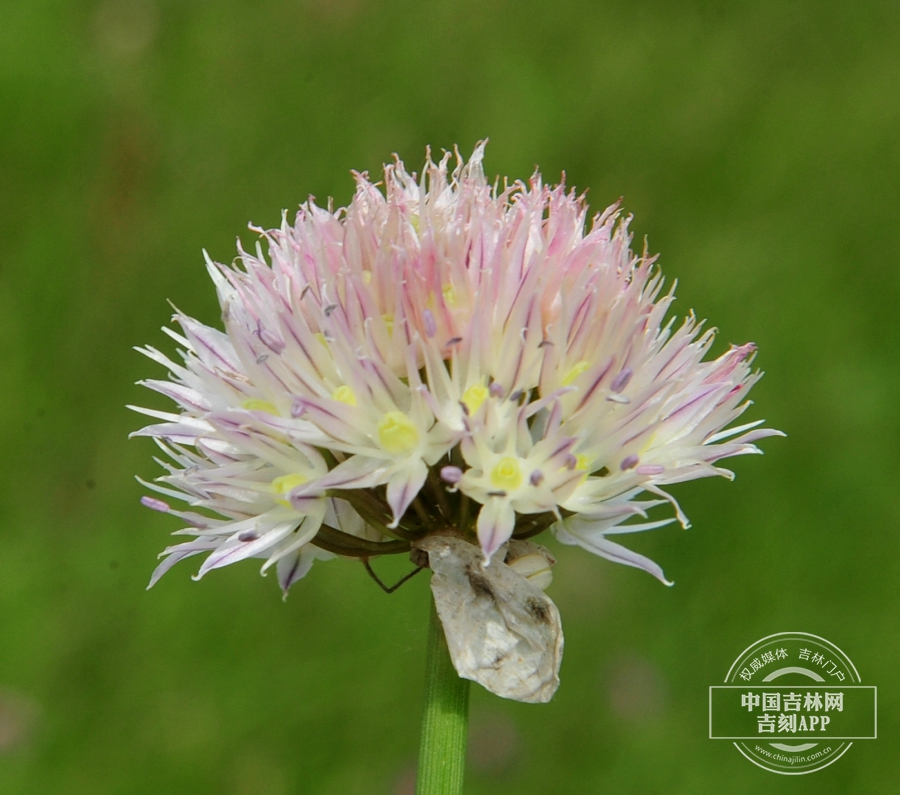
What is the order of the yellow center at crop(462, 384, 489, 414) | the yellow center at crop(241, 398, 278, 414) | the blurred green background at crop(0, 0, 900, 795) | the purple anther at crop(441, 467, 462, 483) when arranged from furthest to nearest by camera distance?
the blurred green background at crop(0, 0, 900, 795) < the yellow center at crop(241, 398, 278, 414) < the yellow center at crop(462, 384, 489, 414) < the purple anther at crop(441, 467, 462, 483)

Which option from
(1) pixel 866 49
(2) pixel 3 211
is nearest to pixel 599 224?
(2) pixel 3 211

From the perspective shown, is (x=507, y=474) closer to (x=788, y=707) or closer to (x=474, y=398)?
(x=474, y=398)

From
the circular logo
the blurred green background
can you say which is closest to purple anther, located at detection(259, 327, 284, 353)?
the circular logo

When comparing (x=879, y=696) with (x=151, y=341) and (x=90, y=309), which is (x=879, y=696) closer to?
(x=151, y=341)

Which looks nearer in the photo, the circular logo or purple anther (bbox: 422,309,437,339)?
purple anther (bbox: 422,309,437,339)

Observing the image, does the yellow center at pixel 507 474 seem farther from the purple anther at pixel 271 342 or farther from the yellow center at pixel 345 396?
the purple anther at pixel 271 342

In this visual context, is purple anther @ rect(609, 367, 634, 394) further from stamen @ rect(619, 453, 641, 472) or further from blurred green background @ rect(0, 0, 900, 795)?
blurred green background @ rect(0, 0, 900, 795)
